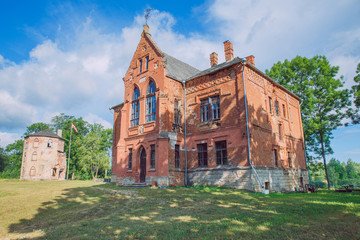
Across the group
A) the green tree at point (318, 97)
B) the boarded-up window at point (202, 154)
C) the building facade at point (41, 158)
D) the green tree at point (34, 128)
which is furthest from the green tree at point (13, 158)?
the green tree at point (318, 97)

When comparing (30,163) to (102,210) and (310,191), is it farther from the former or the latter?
(310,191)

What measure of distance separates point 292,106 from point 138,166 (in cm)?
1735

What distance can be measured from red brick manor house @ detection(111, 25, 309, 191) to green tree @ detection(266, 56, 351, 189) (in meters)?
6.32

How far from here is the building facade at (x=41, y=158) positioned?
4106 centimetres

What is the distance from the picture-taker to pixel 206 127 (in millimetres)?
18781

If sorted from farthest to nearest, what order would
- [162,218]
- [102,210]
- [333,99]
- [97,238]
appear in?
[333,99], [102,210], [162,218], [97,238]

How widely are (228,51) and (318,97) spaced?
14.7 metres

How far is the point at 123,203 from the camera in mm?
11328

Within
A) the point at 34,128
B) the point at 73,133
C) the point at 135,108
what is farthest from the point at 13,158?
the point at 135,108

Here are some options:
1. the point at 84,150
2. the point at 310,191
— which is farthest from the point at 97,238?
the point at 84,150

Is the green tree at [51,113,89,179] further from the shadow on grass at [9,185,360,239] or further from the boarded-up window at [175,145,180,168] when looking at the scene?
Result: the shadow on grass at [9,185,360,239]

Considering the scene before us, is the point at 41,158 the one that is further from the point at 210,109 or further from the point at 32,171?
the point at 210,109

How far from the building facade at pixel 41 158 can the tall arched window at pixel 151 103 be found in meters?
31.4

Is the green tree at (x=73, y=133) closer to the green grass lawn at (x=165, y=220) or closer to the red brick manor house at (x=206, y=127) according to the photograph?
the red brick manor house at (x=206, y=127)
